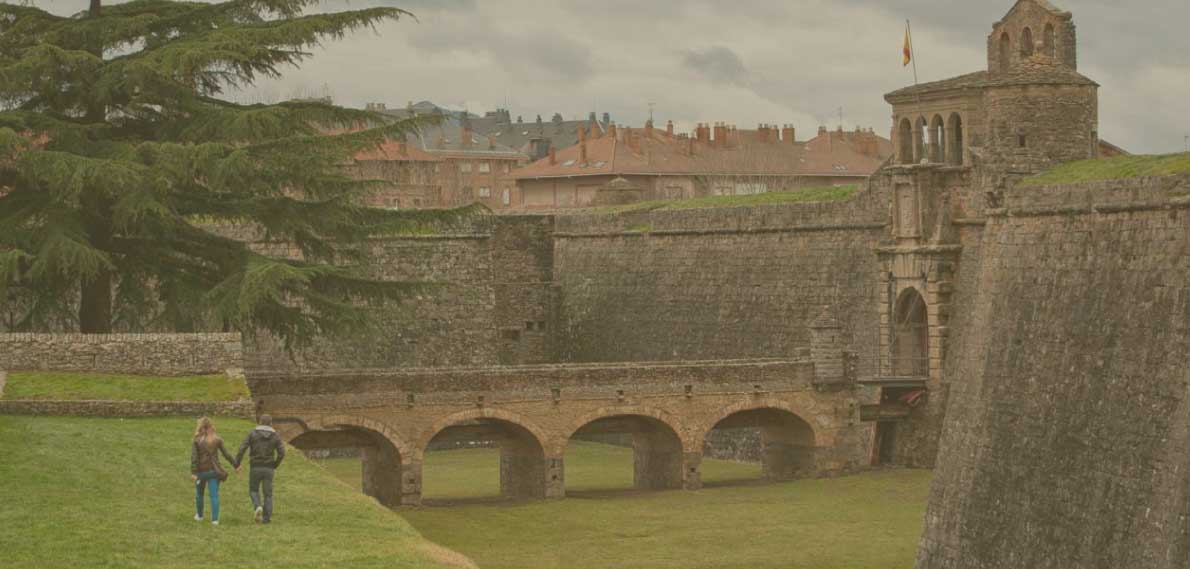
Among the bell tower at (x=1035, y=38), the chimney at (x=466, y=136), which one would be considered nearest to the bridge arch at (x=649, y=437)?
the bell tower at (x=1035, y=38)

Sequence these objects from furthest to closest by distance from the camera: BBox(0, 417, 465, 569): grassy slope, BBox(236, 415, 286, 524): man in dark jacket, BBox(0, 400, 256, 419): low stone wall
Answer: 1. BBox(0, 400, 256, 419): low stone wall
2. BBox(236, 415, 286, 524): man in dark jacket
3. BBox(0, 417, 465, 569): grassy slope

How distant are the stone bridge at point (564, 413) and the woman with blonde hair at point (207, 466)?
54.2ft

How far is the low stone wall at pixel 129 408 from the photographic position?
27.8m

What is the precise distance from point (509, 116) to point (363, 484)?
74.5 meters

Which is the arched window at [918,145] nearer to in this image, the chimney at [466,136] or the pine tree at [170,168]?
the pine tree at [170,168]

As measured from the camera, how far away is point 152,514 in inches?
822

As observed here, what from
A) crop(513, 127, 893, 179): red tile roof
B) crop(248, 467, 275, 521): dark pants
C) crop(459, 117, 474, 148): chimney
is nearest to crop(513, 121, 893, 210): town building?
crop(513, 127, 893, 179): red tile roof

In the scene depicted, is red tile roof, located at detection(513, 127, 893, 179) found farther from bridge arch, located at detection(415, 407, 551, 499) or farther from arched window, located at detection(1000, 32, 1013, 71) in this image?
arched window, located at detection(1000, 32, 1013, 71)

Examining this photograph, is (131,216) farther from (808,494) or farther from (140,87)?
(808,494)

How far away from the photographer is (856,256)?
45.0 metres

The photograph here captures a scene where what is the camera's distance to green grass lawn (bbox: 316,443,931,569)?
33.1m

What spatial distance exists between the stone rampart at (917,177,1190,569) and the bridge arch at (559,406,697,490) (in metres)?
11.4

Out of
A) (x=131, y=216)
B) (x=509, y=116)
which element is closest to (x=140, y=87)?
(x=131, y=216)

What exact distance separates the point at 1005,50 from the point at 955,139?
6.35 feet
